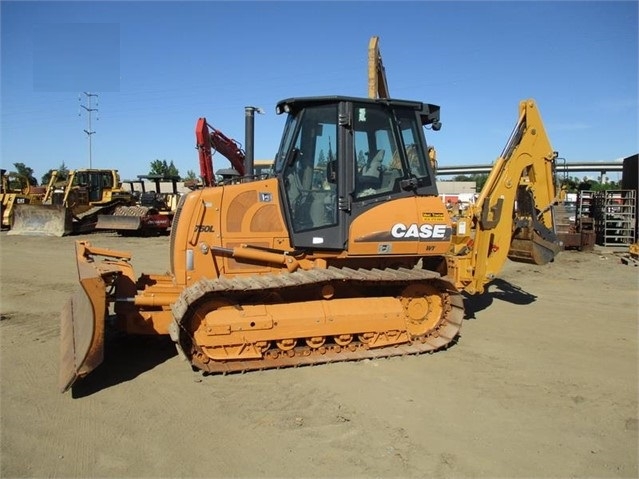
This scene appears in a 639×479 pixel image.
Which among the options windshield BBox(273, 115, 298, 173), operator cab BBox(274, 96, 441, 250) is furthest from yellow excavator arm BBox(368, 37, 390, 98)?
windshield BBox(273, 115, 298, 173)

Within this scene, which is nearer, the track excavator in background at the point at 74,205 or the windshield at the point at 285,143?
the windshield at the point at 285,143

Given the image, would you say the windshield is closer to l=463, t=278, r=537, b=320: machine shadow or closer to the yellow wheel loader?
the yellow wheel loader

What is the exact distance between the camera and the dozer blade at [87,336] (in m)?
4.45

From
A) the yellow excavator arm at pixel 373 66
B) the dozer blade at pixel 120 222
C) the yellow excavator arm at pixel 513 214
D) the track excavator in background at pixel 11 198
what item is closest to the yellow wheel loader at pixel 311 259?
the yellow excavator arm at pixel 513 214

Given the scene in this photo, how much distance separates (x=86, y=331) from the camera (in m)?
4.68

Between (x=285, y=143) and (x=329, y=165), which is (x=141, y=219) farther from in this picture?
(x=329, y=165)

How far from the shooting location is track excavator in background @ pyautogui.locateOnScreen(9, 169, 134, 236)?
764 inches

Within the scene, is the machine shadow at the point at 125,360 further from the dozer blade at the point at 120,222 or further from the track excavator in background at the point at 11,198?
the track excavator in background at the point at 11,198

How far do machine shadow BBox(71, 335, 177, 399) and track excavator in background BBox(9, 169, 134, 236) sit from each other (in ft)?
50.3

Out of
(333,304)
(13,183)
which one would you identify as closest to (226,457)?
(333,304)

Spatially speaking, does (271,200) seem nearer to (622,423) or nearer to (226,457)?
(226,457)

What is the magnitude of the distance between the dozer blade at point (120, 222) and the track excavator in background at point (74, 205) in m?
1.30

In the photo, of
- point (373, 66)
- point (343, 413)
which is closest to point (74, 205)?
point (373, 66)

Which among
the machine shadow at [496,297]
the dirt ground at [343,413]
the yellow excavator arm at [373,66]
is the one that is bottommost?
the dirt ground at [343,413]
